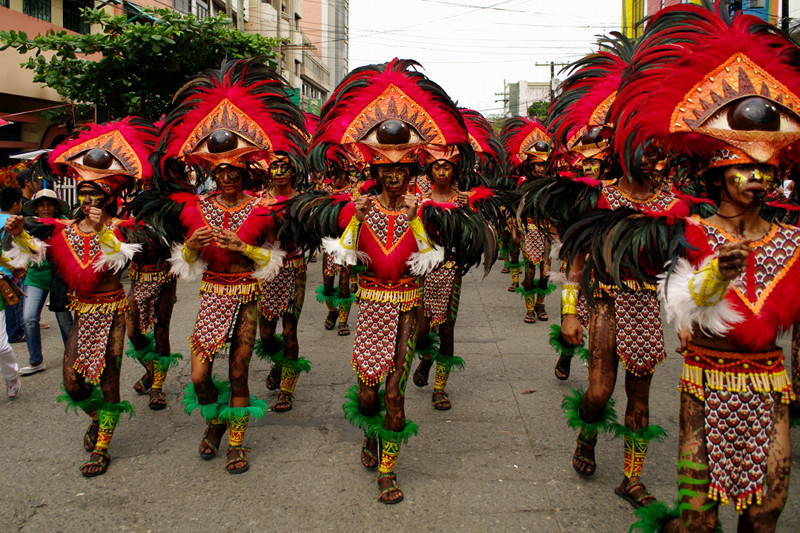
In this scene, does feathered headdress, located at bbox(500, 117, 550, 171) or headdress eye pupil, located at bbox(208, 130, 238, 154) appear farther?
feathered headdress, located at bbox(500, 117, 550, 171)

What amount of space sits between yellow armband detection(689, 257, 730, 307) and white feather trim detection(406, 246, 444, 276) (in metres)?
1.73

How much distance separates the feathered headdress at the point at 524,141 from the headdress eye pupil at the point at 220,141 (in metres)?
5.67

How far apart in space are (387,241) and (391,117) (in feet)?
2.65

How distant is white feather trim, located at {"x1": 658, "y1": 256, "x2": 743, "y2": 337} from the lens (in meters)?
2.52

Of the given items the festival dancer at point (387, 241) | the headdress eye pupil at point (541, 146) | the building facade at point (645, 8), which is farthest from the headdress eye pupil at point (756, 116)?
the building facade at point (645, 8)

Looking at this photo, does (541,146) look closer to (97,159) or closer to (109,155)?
(109,155)

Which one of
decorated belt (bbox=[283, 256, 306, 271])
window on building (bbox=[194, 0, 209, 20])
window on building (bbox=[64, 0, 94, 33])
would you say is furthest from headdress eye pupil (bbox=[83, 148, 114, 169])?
window on building (bbox=[194, 0, 209, 20])

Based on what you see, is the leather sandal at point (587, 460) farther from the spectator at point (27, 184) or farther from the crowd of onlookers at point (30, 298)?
the spectator at point (27, 184)

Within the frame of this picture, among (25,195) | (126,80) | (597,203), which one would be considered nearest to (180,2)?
(126,80)

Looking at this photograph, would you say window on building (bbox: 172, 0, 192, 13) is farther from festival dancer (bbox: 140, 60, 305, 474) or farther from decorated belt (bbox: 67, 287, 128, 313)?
decorated belt (bbox: 67, 287, 128, 313)

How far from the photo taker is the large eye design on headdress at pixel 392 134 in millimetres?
3816

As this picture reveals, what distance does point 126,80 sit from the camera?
10531 millimetres

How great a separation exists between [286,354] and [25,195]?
575 cm

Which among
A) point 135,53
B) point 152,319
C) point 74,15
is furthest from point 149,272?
point 74,15
